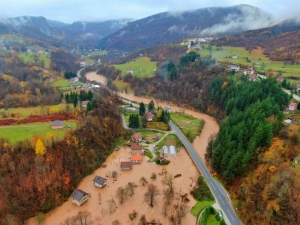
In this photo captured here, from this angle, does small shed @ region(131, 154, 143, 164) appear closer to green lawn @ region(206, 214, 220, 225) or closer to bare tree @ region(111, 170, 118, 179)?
bare tree @ region(111, 170, 118, 179)

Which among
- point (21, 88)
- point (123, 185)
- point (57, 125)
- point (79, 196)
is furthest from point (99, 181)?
point (21, 88)

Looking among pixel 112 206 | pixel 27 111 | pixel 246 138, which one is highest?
pixel 27 111

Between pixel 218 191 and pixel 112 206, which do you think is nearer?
pixel 112 206

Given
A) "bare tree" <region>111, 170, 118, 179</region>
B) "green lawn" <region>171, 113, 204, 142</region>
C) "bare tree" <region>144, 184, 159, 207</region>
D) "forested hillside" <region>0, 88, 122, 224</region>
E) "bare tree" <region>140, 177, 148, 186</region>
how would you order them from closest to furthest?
1. "forested hillside" <region>0, 88, 122, 224</region>
2. "bare tree" <region>144, 184, 159, 207</region>
3. "bare tree" <region>140, 177, 148, 186</region>
4. "bare tree" <region>111, 170, 118, 179</region>
5. "green lawn" <region>171, 113, 204, 142</region>

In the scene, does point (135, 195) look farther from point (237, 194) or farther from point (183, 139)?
point (183, 139)

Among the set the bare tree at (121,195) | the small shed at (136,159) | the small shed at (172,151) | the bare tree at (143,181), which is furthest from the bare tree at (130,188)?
the small shed at (172,151)

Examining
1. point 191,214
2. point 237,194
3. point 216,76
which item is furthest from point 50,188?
point 216,76

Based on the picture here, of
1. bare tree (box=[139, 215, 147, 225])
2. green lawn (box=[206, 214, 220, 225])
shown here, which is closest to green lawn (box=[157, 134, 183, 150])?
bare tree (box=[139, 215, 147, 225])

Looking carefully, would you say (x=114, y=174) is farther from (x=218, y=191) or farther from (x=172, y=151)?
(x=218, y=191)
